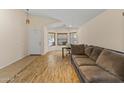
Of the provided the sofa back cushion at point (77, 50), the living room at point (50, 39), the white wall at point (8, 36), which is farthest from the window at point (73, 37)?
the white wall at point (8, 36)

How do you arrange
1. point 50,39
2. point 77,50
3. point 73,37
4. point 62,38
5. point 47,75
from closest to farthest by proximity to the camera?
point 47,75, point 77,50, point 50,39, point 73,37, point 62,38

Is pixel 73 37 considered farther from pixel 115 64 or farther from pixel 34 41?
pixel 115 64

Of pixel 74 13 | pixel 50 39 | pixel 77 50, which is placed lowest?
pixel 77 50

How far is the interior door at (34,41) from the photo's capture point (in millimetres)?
10500

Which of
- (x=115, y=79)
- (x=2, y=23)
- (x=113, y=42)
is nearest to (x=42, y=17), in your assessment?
(x=2, y=23)

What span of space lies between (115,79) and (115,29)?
1.75 metres

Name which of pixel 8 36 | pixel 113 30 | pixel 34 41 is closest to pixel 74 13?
pixel 113 30

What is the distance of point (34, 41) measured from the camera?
10539 mm

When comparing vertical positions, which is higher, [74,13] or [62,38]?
[74,13]

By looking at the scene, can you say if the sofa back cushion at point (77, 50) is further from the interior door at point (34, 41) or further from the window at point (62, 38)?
the window at point (62, 38)

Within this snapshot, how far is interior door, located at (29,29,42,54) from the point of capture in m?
10.5

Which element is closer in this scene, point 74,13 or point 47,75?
point 47,75

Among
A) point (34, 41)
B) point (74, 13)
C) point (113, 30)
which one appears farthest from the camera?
point (34, 41)

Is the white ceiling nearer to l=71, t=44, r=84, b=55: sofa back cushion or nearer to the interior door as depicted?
l=71, t=44, r=84, b=55: sofa back cushion
